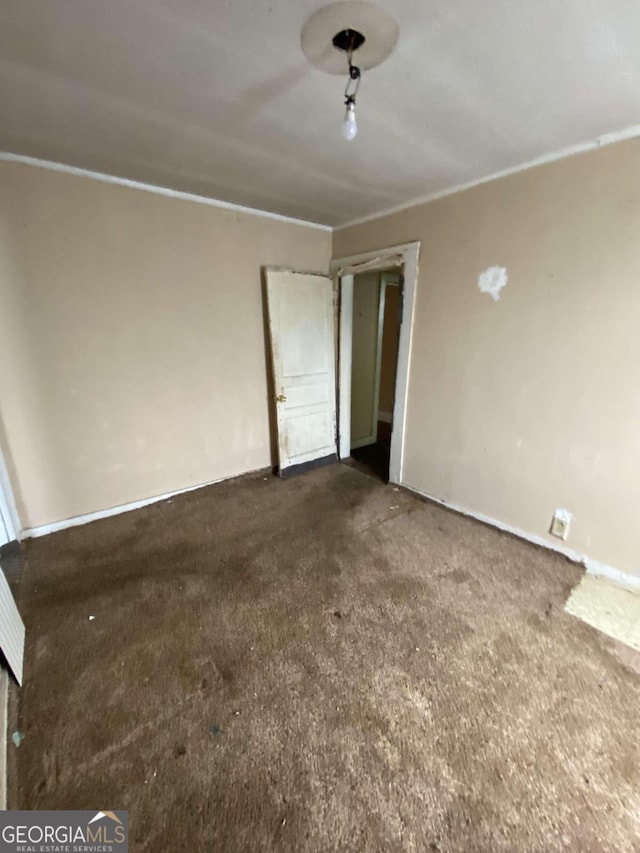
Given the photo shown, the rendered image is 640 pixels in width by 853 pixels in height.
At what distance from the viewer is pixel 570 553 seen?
2201mm

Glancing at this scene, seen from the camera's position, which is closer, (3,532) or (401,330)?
(3,532)

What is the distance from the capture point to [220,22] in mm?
1101

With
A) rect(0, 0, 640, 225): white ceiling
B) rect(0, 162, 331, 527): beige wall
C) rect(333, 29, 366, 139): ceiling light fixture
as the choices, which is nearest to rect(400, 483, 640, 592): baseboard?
rect(0, 162, 331, 527): beige wall

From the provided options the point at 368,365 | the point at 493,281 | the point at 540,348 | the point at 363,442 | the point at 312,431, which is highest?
the point at 493,281

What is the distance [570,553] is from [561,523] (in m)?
0.18

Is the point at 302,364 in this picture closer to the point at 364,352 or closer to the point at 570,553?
the point at 364,352

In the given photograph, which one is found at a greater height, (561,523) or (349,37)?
(349,37)

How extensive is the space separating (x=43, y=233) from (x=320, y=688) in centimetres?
290

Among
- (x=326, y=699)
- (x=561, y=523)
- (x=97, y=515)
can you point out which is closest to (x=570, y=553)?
(x=561, y=523)

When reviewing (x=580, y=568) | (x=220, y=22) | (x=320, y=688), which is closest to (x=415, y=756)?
(x=320, y=688)

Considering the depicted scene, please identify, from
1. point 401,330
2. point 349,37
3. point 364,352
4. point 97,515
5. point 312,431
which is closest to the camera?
point 349,37

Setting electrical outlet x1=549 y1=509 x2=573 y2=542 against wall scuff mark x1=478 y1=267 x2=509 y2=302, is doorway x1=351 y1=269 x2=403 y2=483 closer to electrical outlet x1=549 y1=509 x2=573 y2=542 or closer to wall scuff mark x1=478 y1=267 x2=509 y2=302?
wall scuff mark x1=478 y1=267 x2=509 y2=302

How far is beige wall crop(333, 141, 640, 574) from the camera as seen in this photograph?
6.14 ft

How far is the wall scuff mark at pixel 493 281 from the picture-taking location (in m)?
2.28
